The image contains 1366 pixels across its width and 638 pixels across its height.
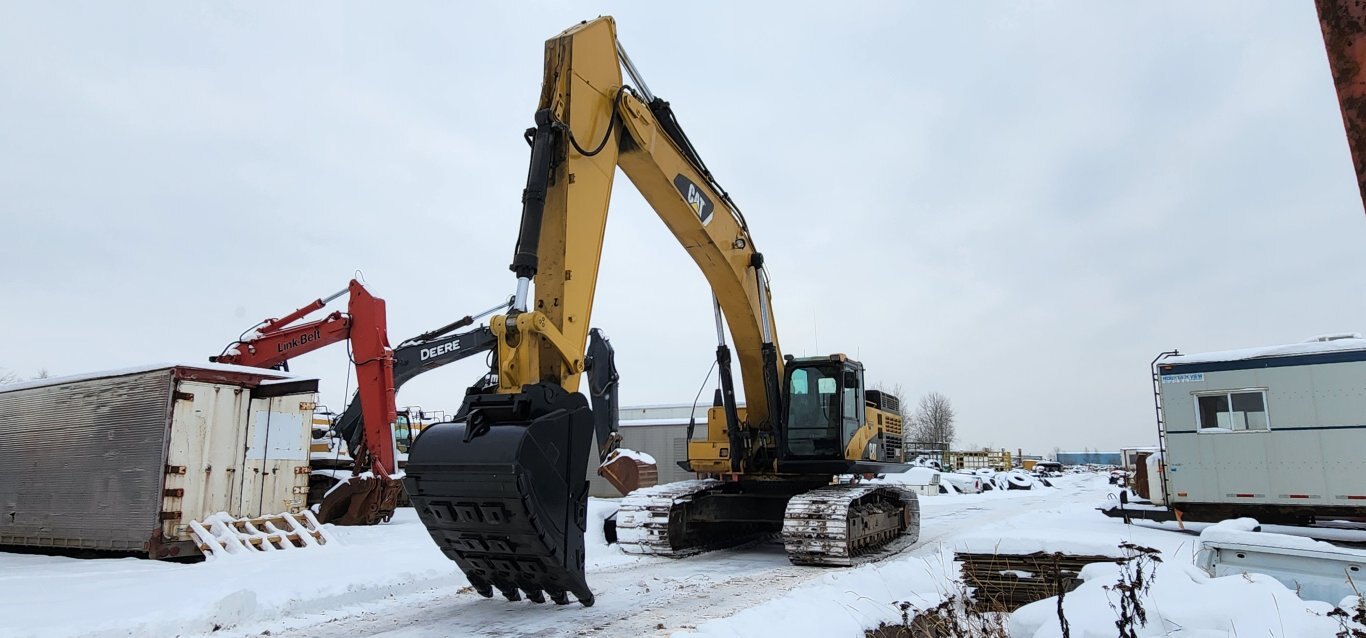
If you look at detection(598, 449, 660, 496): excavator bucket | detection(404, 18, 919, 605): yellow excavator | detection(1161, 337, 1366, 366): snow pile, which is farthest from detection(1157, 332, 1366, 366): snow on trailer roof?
detection(598, 449, 660, 496): excavator bucket

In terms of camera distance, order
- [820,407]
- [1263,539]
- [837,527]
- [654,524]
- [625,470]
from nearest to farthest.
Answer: [1263,539]
[837,527]
[654,524]
[820,407]
[625,470]

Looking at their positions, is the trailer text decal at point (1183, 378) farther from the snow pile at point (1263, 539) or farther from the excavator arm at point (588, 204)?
the snow pile at point (1263, 539)

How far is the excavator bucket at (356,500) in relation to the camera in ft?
41.3

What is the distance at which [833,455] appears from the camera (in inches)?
413

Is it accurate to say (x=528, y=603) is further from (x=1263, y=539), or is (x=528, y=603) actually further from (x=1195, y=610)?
(x=1263, y=539)

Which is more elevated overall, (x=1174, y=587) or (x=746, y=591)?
(x=1174, y=587)

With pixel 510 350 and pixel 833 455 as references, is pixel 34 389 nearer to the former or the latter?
pixel 510 350

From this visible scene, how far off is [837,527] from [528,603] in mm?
4035

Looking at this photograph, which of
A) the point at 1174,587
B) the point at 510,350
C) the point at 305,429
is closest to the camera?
Answer: the point at 1174,587

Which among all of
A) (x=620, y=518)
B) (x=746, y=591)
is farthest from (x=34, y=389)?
(x=746, y=591)

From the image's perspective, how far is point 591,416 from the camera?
5.81m

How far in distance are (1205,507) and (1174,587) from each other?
35.1 ft

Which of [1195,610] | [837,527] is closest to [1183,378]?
[837,527]

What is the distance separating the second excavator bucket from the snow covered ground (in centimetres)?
57
